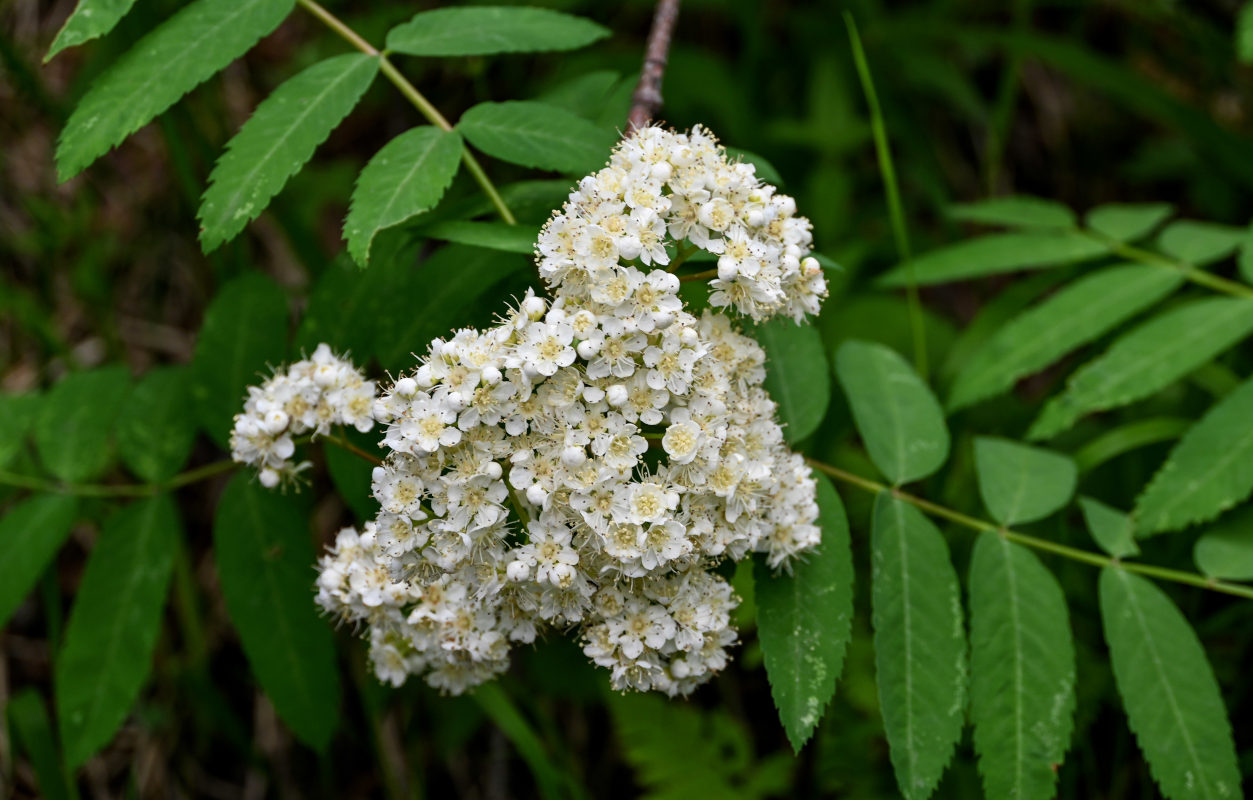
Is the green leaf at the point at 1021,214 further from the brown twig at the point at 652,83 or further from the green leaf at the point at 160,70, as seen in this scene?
the green leaf at the point at 160,70

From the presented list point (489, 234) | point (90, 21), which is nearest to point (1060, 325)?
point (489, 234)

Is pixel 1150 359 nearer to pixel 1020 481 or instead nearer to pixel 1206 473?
pixel 1206 473

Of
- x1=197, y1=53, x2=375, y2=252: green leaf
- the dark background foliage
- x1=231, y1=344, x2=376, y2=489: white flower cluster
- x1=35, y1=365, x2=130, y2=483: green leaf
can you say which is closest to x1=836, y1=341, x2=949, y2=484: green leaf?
the dark background foliage

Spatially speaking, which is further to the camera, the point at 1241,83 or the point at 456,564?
the point at 1241,83

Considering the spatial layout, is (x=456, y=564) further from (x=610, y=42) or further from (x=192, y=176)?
(x=610, y=42)

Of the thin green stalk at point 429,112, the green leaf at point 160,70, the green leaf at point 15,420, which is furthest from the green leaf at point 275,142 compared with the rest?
the green leaf at point 15,420

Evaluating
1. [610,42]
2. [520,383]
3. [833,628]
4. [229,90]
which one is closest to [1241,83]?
[610,42]
